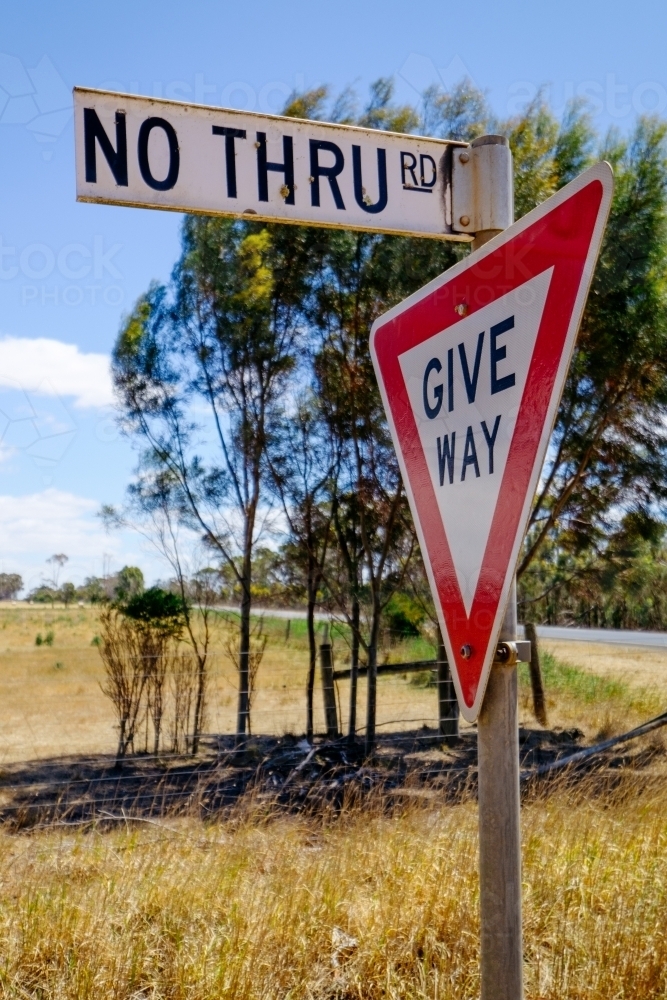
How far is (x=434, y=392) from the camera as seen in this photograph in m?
1.58

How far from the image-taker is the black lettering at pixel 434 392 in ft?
5.13

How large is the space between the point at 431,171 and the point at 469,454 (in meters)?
0.68

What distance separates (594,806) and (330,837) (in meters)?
1.12

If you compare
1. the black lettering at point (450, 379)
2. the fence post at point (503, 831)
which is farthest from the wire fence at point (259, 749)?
the black lettering at point (450, 379)

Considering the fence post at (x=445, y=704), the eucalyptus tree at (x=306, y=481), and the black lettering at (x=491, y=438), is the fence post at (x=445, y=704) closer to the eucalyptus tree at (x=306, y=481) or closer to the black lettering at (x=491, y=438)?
the eucalyptus tree at (x=306, y=481)

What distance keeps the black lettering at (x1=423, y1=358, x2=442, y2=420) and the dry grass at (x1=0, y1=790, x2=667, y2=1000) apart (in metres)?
1.54

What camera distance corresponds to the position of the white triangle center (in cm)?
139

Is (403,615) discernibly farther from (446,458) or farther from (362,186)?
(446,458)

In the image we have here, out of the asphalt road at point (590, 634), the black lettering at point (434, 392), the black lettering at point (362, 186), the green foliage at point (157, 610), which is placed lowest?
the asphalt road at point (590, 634)

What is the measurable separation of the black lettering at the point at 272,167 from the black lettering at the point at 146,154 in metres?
0.16

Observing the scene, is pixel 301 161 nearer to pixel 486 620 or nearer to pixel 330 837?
pixel 486 620

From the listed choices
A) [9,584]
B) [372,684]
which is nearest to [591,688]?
[372,684]

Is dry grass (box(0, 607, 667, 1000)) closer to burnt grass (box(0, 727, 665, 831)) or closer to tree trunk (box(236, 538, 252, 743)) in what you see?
burnt grass (box(0, 727, 665, 831))

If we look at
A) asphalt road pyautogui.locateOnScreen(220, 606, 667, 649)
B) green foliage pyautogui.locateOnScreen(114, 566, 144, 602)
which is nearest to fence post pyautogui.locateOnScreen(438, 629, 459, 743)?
asphalt road pyautogui.locateOnScreen(220, 606, 667, 649)
